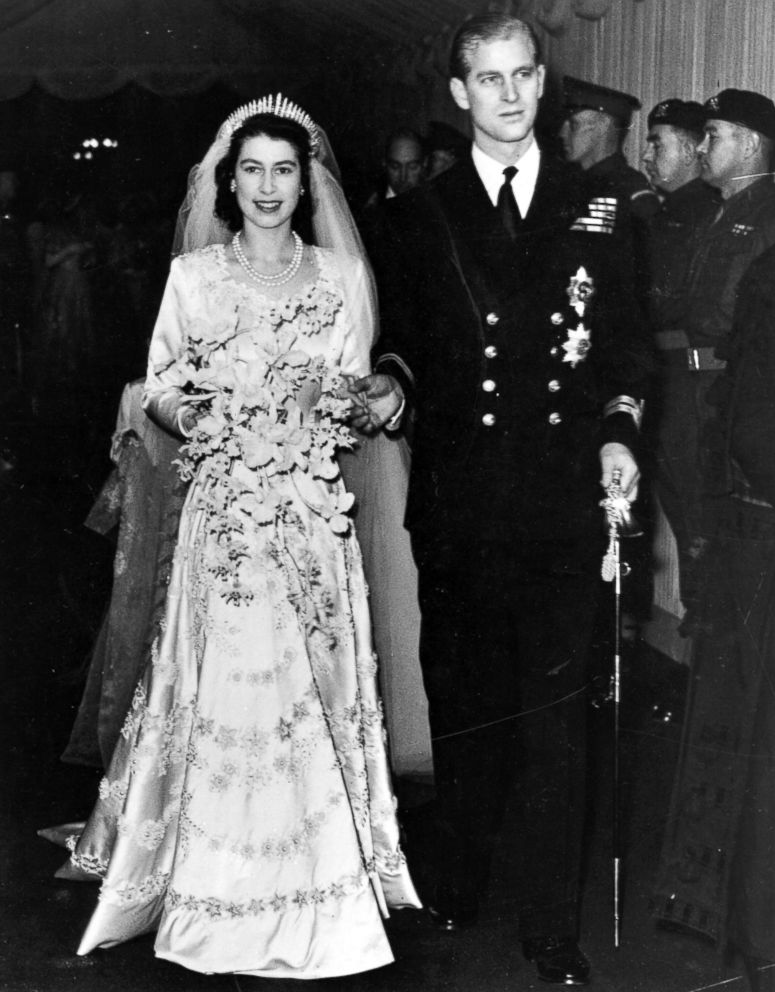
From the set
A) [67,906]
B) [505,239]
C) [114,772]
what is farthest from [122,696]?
[505,239]

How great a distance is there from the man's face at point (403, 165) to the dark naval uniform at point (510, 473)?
4 cm

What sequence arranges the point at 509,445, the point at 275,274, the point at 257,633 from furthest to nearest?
1. the point at 509,445
2. the point at 275,274
3. the point at 257,633

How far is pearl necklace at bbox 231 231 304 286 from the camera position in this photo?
3383 millimetres

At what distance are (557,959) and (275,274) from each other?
6.80 ft

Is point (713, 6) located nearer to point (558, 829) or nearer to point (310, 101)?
point (310, 101)

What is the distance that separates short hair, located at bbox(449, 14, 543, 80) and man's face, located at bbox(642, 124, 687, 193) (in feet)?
1.36

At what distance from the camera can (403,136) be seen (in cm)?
346

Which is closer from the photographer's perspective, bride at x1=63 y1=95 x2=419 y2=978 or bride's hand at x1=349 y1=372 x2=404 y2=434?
bride at x1=63 y1=95 x2=419 y2=978

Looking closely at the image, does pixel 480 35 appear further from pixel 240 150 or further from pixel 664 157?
pixel 240 150

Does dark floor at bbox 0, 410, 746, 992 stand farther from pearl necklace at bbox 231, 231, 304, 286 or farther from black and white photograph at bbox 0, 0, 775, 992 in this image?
pearl necklace at bbox 231, 231, 304, 286

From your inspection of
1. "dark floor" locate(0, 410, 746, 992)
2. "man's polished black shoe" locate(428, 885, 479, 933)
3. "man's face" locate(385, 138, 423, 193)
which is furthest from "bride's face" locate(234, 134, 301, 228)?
"man's polished black shoe" locate(428, 885, 479, 933)

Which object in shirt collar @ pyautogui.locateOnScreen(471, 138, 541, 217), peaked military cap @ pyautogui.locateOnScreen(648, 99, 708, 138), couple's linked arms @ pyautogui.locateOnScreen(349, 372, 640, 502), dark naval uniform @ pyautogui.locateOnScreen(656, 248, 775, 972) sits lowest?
dark naval uniform @ pyautogui.locateOnScreen(656, 248, 775, 972)

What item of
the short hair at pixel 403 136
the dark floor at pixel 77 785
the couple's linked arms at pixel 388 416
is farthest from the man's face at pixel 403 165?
the dark floor at pixel 77 785

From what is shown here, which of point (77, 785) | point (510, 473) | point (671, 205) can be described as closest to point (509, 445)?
point (510, 473)
